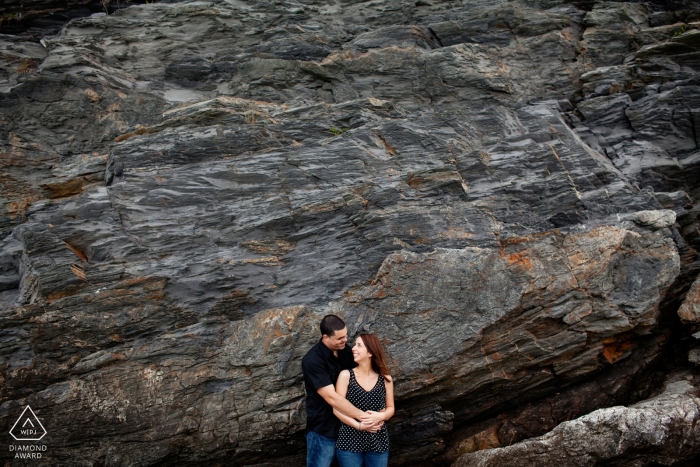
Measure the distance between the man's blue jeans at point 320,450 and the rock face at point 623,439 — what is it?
8.08ft

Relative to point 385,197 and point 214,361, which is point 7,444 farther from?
point 385,197

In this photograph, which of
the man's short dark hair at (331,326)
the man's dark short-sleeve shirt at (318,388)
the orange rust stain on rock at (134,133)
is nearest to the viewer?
the man's dark short-sleeve shirt at (318,388)

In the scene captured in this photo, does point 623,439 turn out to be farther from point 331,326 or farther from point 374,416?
point 331,326

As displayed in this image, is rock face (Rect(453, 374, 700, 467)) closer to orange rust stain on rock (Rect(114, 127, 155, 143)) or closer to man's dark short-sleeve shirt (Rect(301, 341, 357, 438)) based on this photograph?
man's dark short-sleeve shirt (Rect(301, 341, 357, 438))

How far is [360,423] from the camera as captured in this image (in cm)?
630

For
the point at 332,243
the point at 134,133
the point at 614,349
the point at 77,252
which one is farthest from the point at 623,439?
the point at 134,133

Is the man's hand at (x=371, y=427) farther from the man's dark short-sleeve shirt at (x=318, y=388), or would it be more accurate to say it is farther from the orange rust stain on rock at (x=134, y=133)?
the orange rust stain on rock at (x=134, y=133)

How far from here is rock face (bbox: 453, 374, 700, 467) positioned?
22.6ft

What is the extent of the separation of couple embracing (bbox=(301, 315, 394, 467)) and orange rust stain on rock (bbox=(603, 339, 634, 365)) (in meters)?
4.01

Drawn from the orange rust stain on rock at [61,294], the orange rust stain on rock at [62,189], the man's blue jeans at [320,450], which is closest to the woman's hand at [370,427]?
the man's blue jeans at [320,450]

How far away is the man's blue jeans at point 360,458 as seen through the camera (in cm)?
638

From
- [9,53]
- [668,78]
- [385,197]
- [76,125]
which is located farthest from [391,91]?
[9,53]

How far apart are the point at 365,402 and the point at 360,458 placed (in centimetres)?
71

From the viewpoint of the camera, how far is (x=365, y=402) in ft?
21.2
